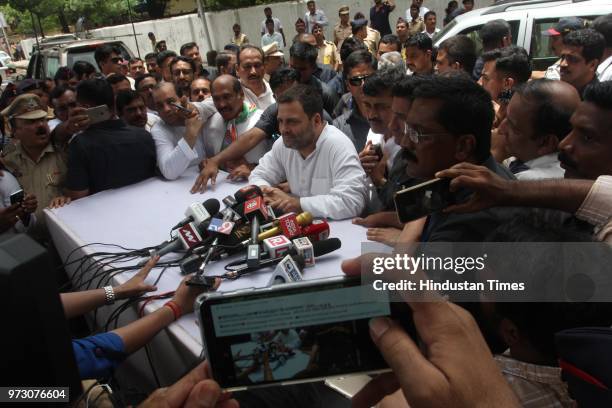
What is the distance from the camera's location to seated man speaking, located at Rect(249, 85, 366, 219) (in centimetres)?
269

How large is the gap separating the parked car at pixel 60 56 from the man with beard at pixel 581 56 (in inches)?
282

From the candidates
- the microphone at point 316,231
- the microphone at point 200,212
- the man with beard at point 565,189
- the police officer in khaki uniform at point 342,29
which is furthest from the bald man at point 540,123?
the police officer in khaki uniform at point 342,29

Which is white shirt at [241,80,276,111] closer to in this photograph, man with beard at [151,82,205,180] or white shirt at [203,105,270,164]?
white shirt at [203,105,270,164]

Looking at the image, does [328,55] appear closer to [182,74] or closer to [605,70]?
[182,74]

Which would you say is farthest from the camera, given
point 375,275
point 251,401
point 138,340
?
point 138,340

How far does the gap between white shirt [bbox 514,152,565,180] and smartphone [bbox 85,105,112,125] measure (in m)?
2.64

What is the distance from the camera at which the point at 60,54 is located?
8305 mm

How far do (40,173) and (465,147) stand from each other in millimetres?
3048

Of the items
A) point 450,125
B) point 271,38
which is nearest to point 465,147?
point 450,125

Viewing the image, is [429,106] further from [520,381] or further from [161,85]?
[161,85]

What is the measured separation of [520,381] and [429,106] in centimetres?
116

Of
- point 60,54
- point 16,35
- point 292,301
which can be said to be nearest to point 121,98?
point 292,301

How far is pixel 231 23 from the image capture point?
16531 millimetres

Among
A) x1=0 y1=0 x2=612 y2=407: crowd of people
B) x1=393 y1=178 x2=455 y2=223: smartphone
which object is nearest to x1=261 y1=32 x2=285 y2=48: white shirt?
x1=0 y1=0 x2=612 y2=407: crowd of people
